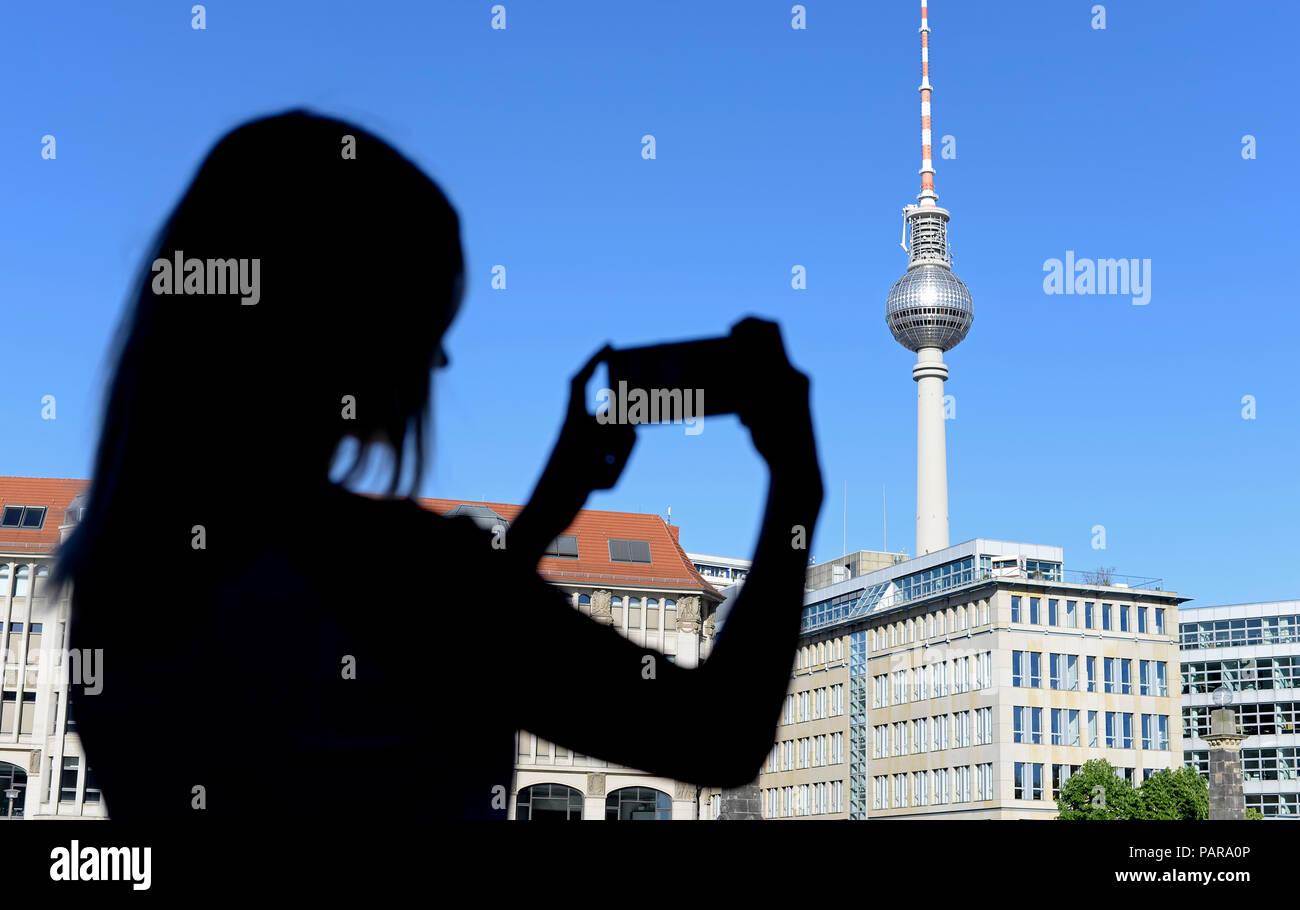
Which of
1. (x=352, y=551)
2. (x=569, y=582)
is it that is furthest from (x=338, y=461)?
(x=569, y=582)

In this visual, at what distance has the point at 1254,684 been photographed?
301ft

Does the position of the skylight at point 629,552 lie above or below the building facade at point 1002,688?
above

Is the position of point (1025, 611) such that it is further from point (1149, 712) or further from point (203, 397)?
point (203, 397)

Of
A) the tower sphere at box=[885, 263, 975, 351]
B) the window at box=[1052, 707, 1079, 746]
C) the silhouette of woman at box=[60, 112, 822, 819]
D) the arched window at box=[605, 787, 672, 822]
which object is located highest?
the tower sphere at box=[885, 263, 975, 351]

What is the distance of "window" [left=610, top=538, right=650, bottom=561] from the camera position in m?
80.4

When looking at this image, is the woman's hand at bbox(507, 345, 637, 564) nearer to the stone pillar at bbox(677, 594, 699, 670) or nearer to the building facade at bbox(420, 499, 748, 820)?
the building facade at bbox(420, 499, 748, 820)

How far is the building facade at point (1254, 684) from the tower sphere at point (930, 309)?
48.5 m

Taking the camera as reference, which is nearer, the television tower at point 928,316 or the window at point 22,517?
the window at point 22,517

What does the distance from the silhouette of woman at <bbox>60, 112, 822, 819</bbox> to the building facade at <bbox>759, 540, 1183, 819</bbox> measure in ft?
245

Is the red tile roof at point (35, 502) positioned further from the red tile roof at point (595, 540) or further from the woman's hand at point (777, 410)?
the woman's hand at point (777, 410)

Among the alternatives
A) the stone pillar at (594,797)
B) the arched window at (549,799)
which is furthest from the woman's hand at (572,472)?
the stone pillar at (594,797)

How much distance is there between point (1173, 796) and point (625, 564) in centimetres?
3062

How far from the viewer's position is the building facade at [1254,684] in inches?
3516

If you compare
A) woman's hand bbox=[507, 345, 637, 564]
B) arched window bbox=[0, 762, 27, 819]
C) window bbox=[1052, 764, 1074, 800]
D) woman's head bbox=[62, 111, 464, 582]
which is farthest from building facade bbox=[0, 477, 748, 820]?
woman's head bbox=[62, 111, 464, 582]
